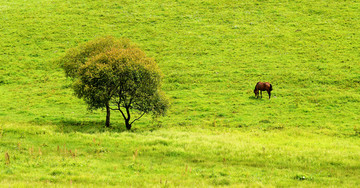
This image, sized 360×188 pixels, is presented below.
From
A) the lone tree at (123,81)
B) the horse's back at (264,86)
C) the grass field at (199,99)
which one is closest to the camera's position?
the grass field at (199,99)

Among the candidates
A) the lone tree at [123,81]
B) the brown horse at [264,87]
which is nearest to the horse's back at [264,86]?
the brown horse at [264,87]

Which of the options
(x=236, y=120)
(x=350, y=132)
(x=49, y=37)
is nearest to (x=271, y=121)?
(x=236, y=120)

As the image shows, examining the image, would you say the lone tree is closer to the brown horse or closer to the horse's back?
the brown horse

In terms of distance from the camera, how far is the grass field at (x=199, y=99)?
52.5 feet

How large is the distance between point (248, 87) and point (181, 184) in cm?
3061

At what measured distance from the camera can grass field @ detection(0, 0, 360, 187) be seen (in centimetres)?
1599

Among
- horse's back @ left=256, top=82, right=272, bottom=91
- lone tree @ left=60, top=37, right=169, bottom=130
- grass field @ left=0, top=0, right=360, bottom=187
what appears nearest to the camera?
grass field @ left=0, top=0, right=360, bottom=187

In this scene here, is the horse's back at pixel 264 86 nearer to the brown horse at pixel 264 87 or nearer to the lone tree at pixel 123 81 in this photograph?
the brown horse at pixel 264 87

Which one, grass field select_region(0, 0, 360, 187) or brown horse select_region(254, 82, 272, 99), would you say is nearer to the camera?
grass field select_region(0, 0, 360, 187)

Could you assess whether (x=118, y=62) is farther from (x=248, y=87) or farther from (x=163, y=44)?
(x=163, y=44)

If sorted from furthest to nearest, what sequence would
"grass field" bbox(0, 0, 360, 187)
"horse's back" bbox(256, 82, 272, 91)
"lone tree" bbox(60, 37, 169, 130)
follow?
1. "horse's back" bbox(256, 82, 272, 91)
2. "lone tree" bbox(60, 37, 169, 130)
3. "grass field" bbox(0, 0, 360, 187)

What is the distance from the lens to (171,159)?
60.3 feet

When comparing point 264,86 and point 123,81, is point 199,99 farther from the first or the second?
point 123,81

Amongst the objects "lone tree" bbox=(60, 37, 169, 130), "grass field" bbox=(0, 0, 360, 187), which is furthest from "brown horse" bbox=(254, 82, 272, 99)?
"lone tree" bbox=(60, 37, 169, 130)
